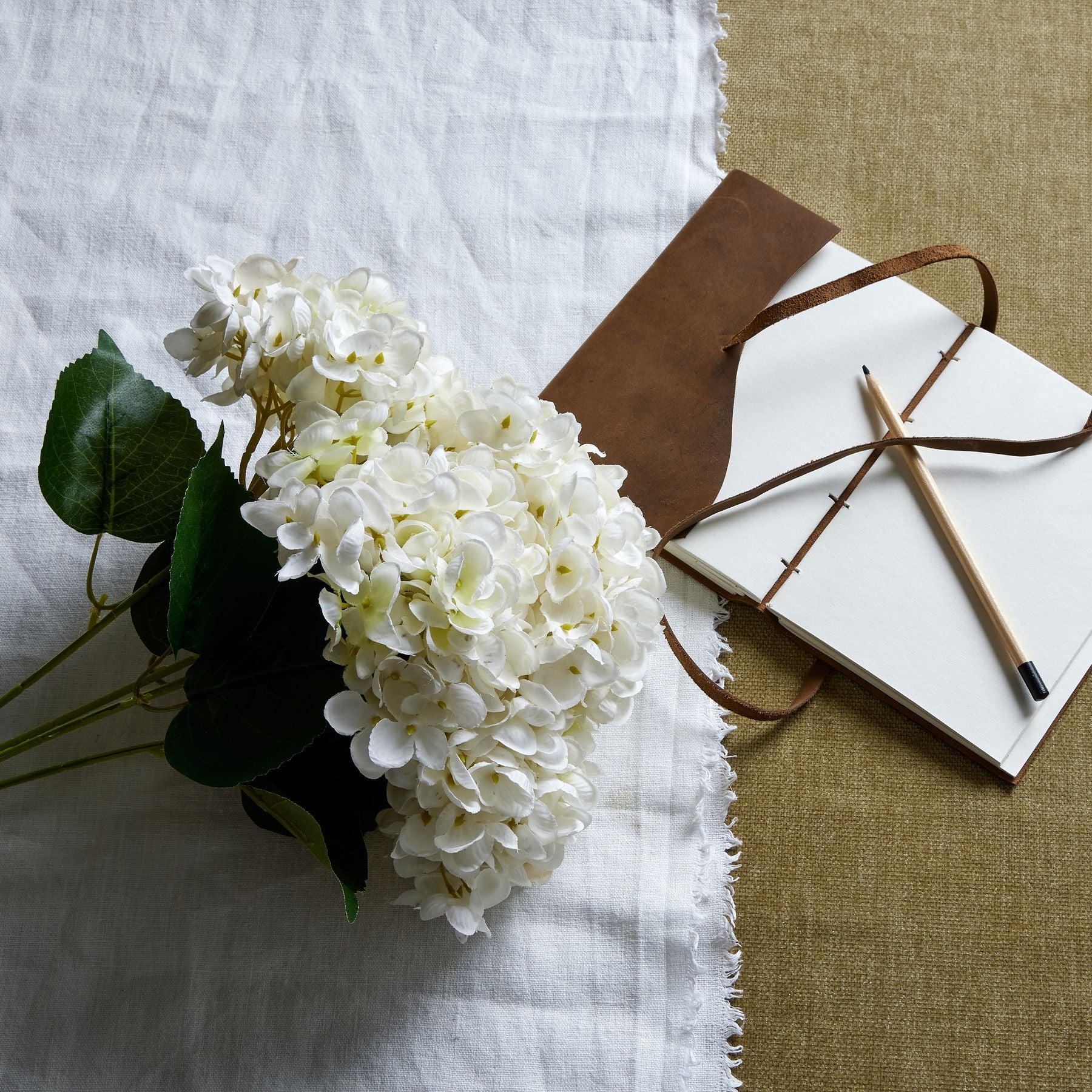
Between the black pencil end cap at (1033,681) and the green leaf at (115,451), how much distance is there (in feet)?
1.59

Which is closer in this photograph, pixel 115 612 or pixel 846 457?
pixel 115 612

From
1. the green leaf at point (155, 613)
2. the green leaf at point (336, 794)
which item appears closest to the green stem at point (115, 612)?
the green leaf at point (155, 613)

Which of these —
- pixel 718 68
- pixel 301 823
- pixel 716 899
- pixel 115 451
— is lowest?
pixel 716 899

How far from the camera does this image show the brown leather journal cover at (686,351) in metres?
0.63

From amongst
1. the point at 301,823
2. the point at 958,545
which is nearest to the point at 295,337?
the point at 301,823

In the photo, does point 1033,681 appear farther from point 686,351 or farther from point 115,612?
point 115,612

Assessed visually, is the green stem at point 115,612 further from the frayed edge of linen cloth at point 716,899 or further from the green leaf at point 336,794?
the frayed edge of linen cloth at point 716,899

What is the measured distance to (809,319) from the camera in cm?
66

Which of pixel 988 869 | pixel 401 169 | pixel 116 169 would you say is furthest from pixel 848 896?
pixel 116 169

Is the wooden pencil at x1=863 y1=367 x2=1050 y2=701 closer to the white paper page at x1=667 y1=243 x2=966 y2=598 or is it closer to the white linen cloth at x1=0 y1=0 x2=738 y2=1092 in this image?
the white paper page at x1=667 y1=243 x2=966 y2=598

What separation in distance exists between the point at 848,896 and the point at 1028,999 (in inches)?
4.7

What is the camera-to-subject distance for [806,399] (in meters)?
0.64

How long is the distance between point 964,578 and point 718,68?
41cm

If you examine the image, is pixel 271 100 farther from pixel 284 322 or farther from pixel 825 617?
pixel 825 617
